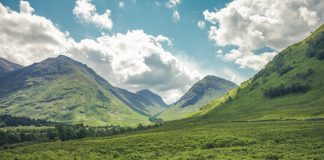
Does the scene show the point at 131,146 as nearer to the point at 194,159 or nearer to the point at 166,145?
the point at 166,145

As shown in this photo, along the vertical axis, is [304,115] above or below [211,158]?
above

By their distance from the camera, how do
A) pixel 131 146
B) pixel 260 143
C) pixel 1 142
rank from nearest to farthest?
pixel 260 143 → pixel 131 146 → pixel 1 142

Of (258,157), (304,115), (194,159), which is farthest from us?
(304,115)

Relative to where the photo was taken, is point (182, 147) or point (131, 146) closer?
point (182, 147)

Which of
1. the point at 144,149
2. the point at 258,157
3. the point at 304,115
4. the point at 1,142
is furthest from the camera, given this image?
the point at 1,142

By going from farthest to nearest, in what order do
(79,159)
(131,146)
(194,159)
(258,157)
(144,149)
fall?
1. (131,146)
2. (144,149)
3. (79,159)
4. (194,159)
5. (258,157)

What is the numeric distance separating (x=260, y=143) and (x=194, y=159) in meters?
30.9

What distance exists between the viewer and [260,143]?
92.4m

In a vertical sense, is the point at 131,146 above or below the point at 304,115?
below

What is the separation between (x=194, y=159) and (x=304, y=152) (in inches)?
985

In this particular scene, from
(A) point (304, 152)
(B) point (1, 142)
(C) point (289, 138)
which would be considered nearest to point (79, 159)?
(A) point (304, 152)

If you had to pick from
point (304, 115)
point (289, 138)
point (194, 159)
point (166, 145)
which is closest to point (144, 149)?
point (166, 145)

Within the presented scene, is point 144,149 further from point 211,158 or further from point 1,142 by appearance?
point 1,142

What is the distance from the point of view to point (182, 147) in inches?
3787
